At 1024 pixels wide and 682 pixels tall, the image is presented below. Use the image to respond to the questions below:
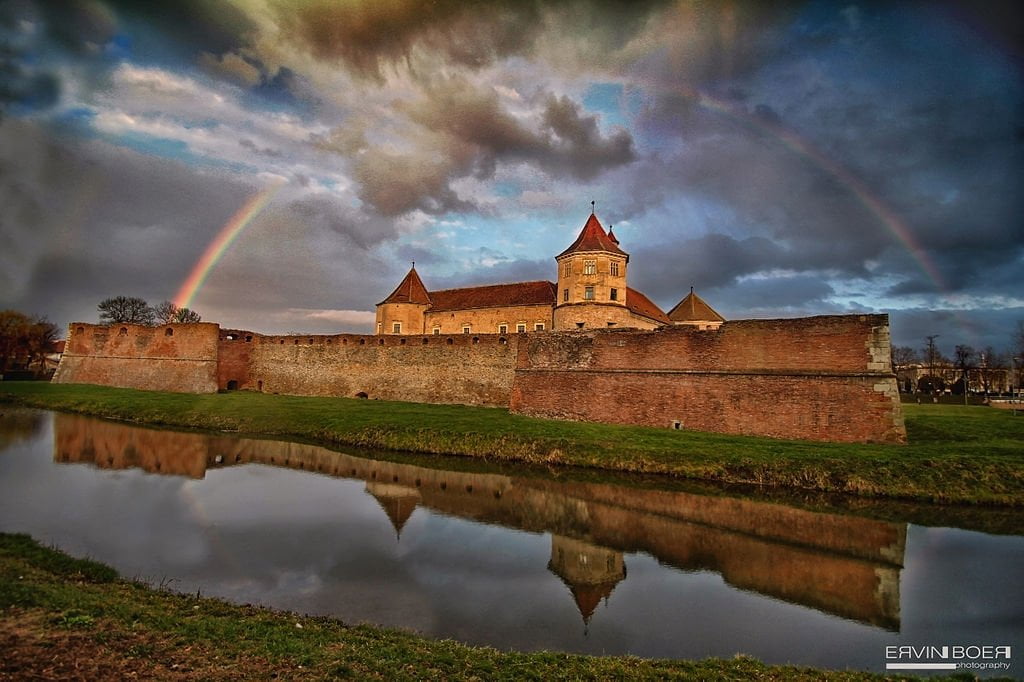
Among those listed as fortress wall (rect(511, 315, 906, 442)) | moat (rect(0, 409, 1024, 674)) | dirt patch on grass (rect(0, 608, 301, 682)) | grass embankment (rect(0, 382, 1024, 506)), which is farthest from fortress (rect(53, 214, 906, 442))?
dirt patch on grass (rect(0, 608, 301, 682))

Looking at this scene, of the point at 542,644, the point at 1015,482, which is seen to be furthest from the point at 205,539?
the point at 1015,482

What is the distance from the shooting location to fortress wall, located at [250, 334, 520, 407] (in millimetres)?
21516

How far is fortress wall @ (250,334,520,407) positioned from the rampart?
0.05 m

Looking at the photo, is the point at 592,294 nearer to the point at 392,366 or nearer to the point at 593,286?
the point at 593,286

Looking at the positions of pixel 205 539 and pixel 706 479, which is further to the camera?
pixel 706 479

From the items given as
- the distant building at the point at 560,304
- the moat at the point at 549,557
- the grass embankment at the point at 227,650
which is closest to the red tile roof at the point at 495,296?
the distant building at the point at 560,304

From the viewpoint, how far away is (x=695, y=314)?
31.2 metres

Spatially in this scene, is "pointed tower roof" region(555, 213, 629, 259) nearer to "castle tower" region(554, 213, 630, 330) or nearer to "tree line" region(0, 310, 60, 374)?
"castle tower" region(554, 213, 630, 330)

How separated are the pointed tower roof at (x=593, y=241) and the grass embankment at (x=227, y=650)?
23.7m

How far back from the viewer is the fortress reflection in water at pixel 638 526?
6.95 m

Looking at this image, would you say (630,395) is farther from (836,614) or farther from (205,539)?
(205,539)

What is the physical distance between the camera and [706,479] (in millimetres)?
12219

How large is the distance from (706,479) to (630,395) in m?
4.79

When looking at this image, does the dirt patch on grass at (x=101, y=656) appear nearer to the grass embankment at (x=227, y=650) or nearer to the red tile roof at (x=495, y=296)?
the grass embankment at (x=227, y=650)
